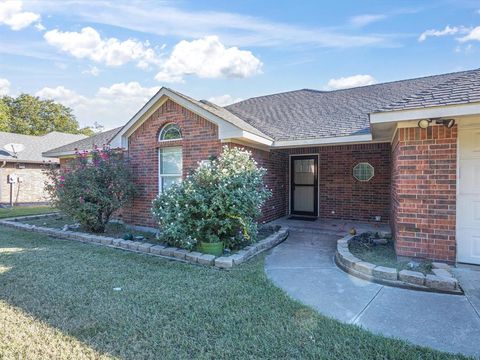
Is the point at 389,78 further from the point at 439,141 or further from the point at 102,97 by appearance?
the point at 102,97

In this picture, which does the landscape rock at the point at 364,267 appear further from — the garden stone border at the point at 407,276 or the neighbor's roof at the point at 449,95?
the neighbor's roof at the point at 449,95

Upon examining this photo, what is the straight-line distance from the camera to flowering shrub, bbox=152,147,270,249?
233 inches

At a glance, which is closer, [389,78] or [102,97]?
[389,78]

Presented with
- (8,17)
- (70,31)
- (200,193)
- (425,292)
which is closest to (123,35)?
(70,31)

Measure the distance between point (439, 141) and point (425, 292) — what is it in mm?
2559

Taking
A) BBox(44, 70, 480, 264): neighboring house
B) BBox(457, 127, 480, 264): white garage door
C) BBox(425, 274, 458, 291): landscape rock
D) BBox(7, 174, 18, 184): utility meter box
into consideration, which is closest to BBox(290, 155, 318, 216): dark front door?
BBox(44, 70, 480, 264): neighboring house

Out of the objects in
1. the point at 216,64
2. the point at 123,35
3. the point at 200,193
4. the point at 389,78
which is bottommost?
the point at 200,193

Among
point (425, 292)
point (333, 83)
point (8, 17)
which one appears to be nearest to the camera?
point (425, 292)

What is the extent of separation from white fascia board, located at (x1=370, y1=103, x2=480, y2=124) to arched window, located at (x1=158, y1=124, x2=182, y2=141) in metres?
5.19

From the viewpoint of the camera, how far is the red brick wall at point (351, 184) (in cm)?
917

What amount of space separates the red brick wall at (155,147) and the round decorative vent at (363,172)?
5006 millimetres

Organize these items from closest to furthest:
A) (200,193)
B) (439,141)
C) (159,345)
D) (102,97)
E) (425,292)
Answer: (159,345)
(425,292)
(439,141)
(200,193)
(102,97)

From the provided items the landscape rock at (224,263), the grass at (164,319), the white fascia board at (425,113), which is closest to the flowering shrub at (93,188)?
the grass at (164,319)

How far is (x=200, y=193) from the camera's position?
607 centimetres
